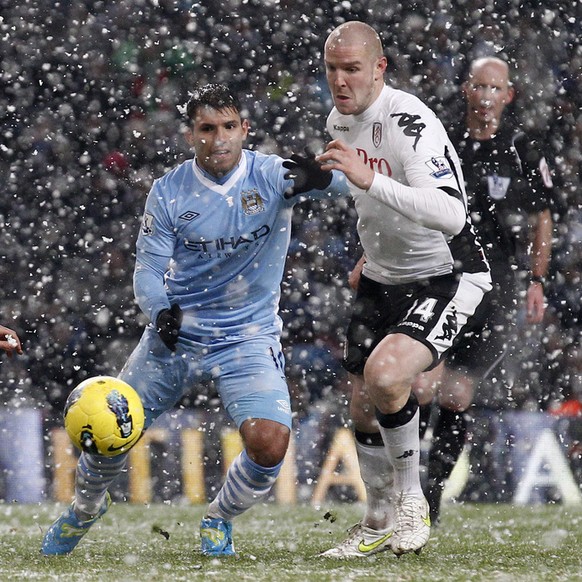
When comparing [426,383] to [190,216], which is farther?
[426,383]

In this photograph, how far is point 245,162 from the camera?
15.4 ft

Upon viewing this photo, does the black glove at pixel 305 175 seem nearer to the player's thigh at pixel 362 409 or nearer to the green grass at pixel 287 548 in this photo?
the player's thigh at pixel 362 409

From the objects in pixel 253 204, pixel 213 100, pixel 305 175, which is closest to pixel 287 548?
pixel 253 204

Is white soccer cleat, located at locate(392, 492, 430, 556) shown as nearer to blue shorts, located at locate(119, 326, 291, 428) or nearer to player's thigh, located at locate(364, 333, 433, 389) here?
player's thigh, located at locate(364, 333, 433, 389)

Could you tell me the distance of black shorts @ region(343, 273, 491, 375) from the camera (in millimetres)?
4258

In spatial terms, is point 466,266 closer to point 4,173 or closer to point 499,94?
point 499,94

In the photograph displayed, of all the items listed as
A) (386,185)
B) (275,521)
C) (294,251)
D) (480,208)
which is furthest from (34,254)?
(386,185)

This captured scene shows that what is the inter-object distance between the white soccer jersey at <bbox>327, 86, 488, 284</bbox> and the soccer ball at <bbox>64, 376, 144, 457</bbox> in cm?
113

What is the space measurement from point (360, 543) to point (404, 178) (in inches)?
54.2

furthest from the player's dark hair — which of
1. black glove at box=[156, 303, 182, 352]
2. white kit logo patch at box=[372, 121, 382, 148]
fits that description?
black glove at box=[156, 303, 182, 352]

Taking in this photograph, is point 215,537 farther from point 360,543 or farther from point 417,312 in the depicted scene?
point 417,312

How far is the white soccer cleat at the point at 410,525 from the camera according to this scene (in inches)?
159

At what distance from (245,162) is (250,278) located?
0.48 metres

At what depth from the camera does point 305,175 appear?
4.51 metres
